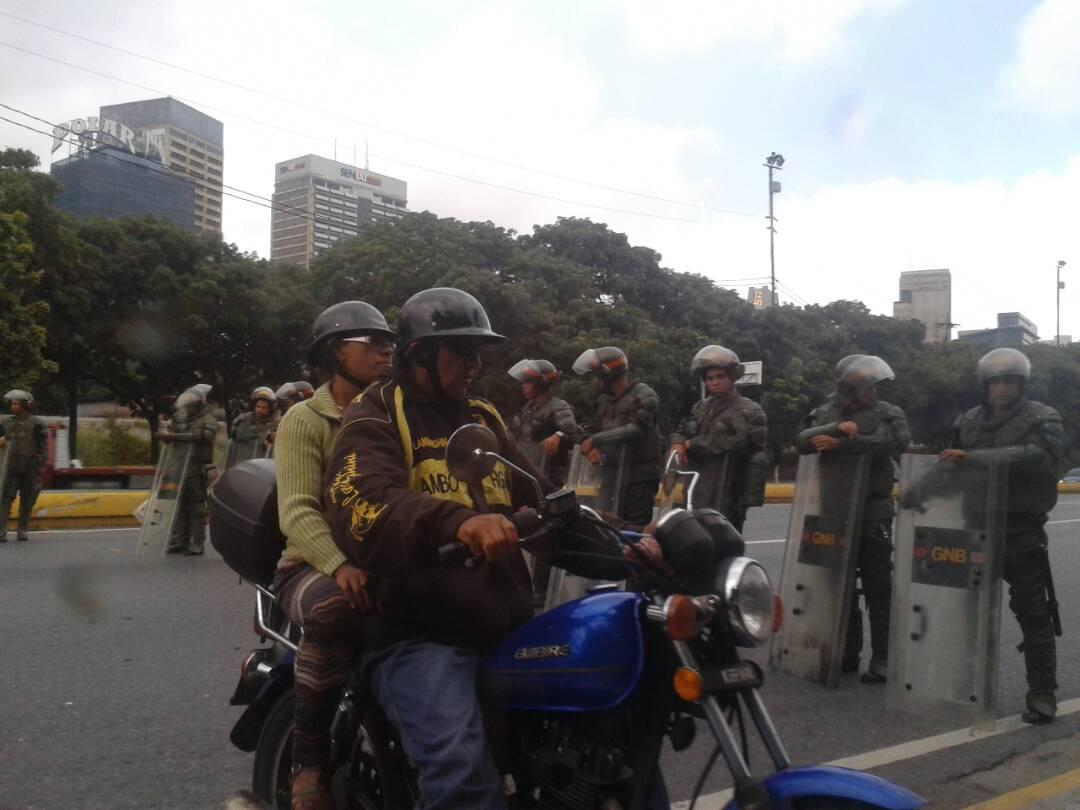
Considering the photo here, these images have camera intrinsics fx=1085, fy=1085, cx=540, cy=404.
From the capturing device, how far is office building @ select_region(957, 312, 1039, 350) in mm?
69688

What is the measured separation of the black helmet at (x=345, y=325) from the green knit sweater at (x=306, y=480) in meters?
0.36

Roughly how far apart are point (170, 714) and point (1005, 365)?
4442 mm

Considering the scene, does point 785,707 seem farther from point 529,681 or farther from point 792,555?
point 529,681

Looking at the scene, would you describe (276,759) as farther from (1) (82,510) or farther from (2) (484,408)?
(1) (82,510)

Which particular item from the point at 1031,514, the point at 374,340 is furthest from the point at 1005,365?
the point at 374,340

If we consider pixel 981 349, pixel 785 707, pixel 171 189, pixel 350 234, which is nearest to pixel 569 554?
pixel 785 707

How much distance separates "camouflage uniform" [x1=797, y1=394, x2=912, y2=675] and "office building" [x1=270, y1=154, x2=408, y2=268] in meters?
35.2

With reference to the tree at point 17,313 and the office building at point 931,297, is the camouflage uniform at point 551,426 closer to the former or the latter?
the tree at point 17,313

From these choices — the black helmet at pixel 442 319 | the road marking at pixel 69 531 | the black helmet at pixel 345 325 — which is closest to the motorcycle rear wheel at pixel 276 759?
the black helmet at pixel 442 319

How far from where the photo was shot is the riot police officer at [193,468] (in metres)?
11.3

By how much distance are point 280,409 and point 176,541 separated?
1.83 m

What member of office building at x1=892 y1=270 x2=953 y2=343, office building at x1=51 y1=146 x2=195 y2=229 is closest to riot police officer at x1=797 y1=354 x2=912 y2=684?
office building at x1=51 y1=146 x2=195 y2=229

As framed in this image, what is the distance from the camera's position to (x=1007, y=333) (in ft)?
262

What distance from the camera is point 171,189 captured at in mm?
40125
